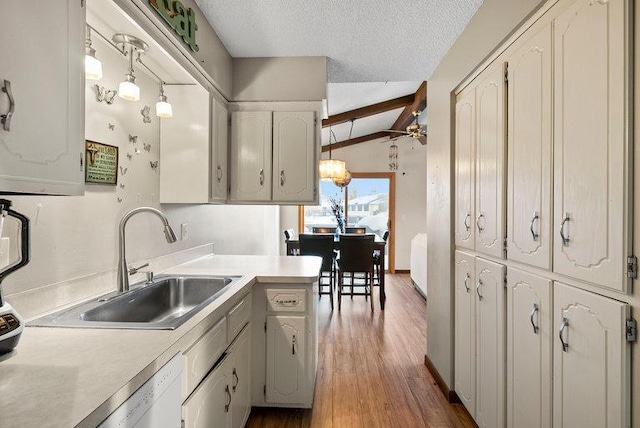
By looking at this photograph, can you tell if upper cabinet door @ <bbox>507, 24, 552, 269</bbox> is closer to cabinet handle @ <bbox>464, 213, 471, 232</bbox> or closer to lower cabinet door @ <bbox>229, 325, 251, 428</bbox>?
cabinet handle @ <bbox>464, 213, 471, 232</bbox>

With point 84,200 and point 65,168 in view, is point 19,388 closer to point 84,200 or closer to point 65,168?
point 65,168

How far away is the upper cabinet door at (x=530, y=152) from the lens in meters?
1.28

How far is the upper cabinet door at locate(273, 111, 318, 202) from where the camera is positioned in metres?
2.48

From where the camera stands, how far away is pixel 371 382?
2477 millimetres

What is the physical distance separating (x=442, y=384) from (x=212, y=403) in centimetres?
168

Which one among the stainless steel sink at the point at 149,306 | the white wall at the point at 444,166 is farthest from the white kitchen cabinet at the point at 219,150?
the white wall at the point at 444,166

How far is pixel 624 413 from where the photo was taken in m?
0.94

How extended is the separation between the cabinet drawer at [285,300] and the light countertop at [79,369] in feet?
2.12

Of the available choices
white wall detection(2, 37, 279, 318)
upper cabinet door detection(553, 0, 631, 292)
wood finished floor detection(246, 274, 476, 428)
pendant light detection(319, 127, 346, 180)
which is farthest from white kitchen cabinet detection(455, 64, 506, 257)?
pendant light detection(319, 127, 346, 180)

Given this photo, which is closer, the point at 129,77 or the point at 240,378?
the point at 129,77

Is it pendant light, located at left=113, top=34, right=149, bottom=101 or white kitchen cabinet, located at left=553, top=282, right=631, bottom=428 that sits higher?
pendant light, located at left=113, top=34, right=149, bottom=101

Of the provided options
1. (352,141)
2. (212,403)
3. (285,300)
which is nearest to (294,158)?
(285,300)

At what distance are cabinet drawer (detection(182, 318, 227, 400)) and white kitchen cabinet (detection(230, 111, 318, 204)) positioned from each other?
1172mm

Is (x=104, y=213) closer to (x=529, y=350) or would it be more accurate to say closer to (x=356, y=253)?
(x=529, y=350)
